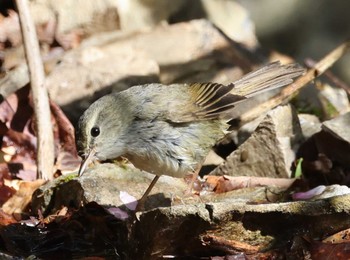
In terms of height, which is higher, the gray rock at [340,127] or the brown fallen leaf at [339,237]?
the gray rock at [340,127]

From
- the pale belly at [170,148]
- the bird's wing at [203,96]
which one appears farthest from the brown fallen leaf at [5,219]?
the bird's wing at [203,96]

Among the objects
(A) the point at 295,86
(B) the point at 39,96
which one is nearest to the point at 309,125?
(A) the point at 295,86

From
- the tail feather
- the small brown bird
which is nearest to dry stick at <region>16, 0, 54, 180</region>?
the small brown bird

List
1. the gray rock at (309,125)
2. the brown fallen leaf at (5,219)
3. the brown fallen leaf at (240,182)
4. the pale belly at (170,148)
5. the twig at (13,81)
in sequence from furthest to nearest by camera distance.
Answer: the twig at (13,81) → the gray rock at (309,125) → the brown fallen leaf at (240,182) → the brown fallen leaf at (5,219) → the pale belly at (170,148)

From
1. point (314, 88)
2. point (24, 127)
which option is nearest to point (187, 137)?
point (24, 127)

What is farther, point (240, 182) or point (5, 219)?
point (240, 182)

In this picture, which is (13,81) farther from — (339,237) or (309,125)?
(339,237)

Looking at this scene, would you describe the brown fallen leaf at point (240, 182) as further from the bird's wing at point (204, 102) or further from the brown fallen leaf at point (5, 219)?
the brown fallen leaf at point (5, 219)

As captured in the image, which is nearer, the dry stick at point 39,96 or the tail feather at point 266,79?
the tail feather at point 266,79
